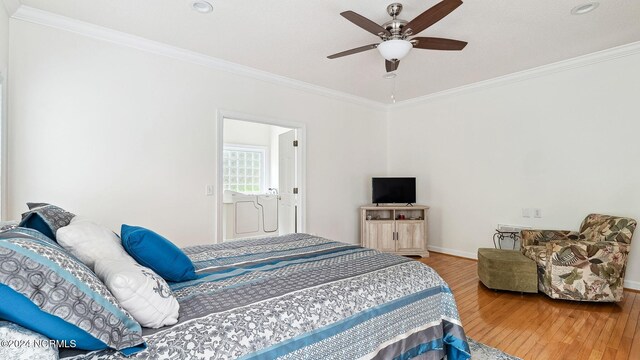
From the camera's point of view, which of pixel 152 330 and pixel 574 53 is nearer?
pixel 152 330

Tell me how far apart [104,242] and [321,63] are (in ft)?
9.95

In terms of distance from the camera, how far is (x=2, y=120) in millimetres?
2381

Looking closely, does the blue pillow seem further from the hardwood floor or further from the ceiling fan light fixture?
the hardwood floor

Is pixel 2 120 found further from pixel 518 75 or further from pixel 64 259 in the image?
pixel 518 75

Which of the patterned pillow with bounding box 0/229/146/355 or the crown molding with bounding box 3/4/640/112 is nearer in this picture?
the patterned pillow with bounding box 0/229/146/355

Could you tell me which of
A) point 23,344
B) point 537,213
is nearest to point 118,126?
point 23,344

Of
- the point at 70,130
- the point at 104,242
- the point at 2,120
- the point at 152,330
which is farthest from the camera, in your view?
the point at 70,130

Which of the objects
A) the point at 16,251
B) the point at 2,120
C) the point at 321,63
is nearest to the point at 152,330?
the point at 16,251

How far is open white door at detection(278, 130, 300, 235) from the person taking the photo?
457cm

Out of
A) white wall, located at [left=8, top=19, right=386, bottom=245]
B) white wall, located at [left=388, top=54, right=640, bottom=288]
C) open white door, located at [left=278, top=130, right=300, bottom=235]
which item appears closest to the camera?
white wall, located at [left=8, top=19, right=386, bottom=245]

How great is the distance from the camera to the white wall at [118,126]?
260cm

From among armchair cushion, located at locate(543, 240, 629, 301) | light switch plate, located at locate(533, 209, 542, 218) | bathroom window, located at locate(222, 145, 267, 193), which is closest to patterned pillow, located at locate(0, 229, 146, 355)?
armchair cushion, located at locate(543, 240, 629, 301)

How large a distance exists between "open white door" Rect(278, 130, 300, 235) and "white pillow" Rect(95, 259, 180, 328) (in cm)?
332

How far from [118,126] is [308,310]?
2.75 meters
